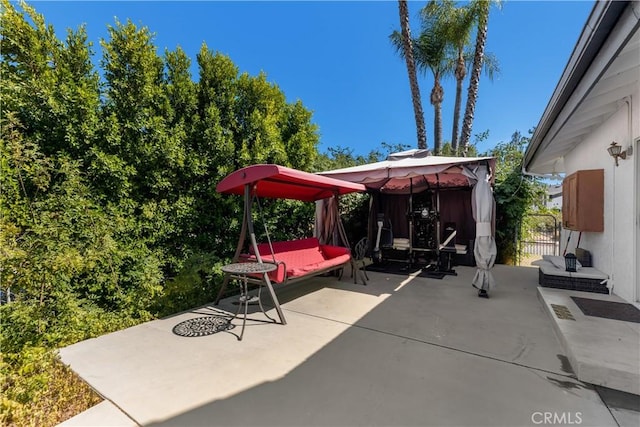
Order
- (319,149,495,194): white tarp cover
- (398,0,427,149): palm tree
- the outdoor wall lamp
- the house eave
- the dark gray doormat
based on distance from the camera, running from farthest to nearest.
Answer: (398,0,427,149): palm tree
(319,149,495,194): white tarp cover
the outdoor wall lamp
the dark gray doormat
the house eave

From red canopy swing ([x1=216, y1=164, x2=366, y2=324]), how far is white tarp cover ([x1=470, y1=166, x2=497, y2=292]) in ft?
7.14

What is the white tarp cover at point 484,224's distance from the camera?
4648 mm

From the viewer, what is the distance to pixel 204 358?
109 inches

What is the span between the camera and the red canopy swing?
3832 millimetres

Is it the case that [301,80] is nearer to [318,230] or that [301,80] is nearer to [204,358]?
[318,230]

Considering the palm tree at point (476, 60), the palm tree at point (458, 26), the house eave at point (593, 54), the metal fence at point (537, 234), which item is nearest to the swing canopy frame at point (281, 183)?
the house eave at point (593, 54)

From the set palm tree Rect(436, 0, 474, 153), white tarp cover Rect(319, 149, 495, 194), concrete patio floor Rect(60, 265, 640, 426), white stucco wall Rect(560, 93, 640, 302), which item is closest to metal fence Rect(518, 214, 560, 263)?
white tarp cover Rect(319, 149, 495, 194)

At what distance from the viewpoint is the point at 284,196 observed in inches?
221

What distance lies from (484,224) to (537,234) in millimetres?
8114

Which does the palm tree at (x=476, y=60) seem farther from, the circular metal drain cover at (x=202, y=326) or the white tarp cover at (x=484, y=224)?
the circular metal drain cover at (x=202, y=326)

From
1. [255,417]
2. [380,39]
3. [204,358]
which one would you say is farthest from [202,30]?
[380,39]

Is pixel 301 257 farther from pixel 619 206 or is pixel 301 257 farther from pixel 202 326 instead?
pixel 619 206

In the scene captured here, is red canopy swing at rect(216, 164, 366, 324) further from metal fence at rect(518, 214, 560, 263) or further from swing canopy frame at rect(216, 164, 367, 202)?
metal fence at rect(518, 214, 560, 263)

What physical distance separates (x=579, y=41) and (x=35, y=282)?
5355 mm
